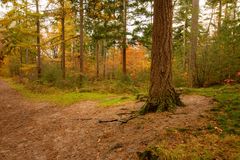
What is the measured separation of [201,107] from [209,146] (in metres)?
2.26

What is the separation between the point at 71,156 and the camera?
4.22 metres

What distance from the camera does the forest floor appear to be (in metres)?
3.88

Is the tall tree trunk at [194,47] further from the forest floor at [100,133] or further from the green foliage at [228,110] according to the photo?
the forest floor at [100,133]

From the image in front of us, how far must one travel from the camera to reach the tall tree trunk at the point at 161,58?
17.2 ft

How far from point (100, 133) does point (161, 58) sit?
7.09ft

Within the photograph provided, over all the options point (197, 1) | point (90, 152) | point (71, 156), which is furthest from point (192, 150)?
point (197, 1)

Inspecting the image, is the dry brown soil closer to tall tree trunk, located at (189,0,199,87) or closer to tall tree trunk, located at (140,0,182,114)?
tall tree trunk, located at (140,0,182,114)

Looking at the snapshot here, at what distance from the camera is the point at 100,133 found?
4.97 m

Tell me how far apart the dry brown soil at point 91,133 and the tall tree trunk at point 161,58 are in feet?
1.21

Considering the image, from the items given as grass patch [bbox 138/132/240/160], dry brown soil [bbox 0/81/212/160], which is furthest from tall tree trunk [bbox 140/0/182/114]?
grass patch [bbox 138/132/240/160]

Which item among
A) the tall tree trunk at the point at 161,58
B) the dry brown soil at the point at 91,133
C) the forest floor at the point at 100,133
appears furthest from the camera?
the tall tree trunk at the point at 161,58

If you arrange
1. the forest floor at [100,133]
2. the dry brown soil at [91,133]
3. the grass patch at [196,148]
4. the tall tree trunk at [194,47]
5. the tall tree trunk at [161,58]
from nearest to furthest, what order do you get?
the grass patch at [196,148]
the forest floor at [100,133]
the dry brown soil at [91,133]
the tall tree trunk at [161,58]
the tall tree trunk at [194,47]

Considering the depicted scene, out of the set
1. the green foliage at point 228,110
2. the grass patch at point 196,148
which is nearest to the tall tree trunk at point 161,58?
the green foliage at point 228,110

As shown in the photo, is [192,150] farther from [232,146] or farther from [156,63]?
[156,63]
